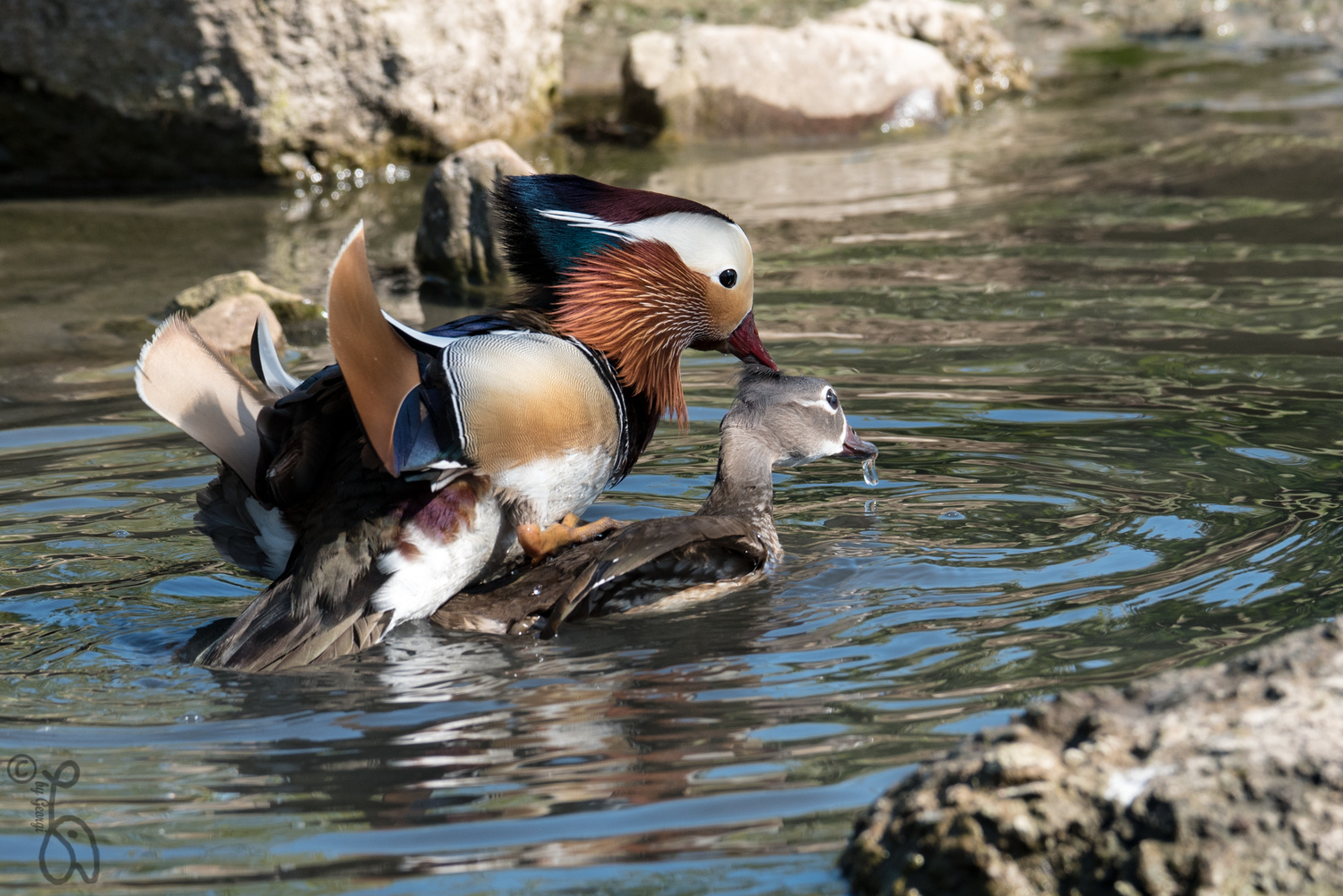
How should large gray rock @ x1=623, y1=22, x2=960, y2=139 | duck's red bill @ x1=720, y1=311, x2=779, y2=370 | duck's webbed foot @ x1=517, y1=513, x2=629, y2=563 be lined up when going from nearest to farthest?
1. duck's webbed foot @ x1=517, y1=513, x2=629, y2=563
2. duck's red bill @ x1=720, y1=311, x2=779, y2=370
3. large gray rock @ x1=623, y1=22, x2=960, y2=139

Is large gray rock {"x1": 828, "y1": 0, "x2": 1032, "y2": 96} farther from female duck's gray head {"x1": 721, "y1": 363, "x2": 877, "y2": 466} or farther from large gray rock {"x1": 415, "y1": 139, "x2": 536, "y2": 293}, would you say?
female duck's gray head {"x1": 721, "y1": 363, "x2": 877, "y2": 466}

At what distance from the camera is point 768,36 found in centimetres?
1281

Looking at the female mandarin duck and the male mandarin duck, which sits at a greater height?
the female mandarin duck

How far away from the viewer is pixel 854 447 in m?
5.64

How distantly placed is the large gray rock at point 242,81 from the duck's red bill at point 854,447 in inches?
276

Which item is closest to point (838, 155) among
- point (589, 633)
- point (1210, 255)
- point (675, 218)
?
point (1210, 255)

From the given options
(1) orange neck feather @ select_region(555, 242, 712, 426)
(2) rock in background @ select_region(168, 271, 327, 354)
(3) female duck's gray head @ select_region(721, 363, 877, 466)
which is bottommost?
(2) rock in background @ select_region(168, 271, 327, 354)

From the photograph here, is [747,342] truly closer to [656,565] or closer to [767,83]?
[656,565]

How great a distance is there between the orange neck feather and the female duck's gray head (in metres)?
0.47

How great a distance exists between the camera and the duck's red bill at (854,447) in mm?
5625

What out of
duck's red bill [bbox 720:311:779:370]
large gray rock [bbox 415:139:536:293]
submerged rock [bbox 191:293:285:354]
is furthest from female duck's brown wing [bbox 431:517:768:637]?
large gray rock [bbox 415:139:536:293]

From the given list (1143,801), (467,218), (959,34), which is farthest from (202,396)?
(959,34)

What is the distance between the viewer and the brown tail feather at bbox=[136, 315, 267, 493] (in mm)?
4543

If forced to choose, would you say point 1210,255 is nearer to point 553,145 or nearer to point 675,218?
point 675,218
